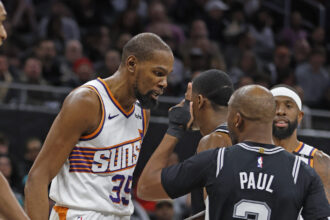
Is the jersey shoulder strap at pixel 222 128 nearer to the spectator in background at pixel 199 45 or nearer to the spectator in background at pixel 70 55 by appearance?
the spectator in background at pixel 70 55

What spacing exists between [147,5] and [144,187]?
10.0 metres

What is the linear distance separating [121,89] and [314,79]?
25.6 ft

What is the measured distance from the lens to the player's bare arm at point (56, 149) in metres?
4.21

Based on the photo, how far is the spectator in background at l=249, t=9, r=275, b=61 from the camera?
44.6 ft

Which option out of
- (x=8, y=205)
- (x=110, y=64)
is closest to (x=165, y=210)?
(x=110, y=64)

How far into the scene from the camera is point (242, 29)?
1315cm

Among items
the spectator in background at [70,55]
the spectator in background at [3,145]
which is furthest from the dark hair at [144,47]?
the spectator in background at [70,55]

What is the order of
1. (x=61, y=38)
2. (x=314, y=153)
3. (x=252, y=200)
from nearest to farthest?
(x=252, y=200), (x=314, y=153), (x=61, y=38)

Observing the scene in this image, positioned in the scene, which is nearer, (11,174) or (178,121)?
(178,121)

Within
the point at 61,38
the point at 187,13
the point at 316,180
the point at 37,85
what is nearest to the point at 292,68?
the point at 187,13

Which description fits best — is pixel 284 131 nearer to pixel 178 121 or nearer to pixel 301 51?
pixel 178 121

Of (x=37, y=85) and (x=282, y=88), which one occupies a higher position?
(x=282, y=88)

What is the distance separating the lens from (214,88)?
4.39 meters

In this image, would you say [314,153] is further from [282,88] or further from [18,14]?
[18,14]
